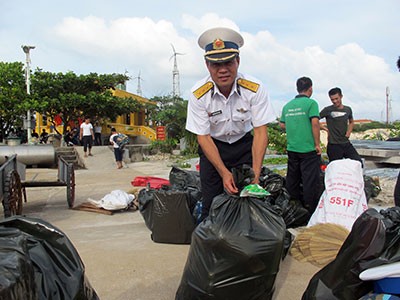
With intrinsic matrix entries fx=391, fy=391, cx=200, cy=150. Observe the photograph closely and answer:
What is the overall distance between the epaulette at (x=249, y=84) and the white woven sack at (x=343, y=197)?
1439 millimetres

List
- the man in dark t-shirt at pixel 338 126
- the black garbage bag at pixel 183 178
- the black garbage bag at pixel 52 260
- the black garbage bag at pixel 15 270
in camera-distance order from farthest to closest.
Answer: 1. the man in dark t-shirt at pixel 338 126
2. the black garbage bag at pixel 183 178
3. the black garbage bag at pixel 52 260
4. the black garbage bag at pixel 15 270

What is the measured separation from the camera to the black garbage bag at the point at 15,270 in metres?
1.17

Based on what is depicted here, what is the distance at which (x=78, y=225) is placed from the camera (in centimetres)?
479

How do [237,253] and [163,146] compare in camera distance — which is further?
[163,146]

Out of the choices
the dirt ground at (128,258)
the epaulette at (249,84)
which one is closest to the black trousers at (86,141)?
the dirt ground at (128,258)

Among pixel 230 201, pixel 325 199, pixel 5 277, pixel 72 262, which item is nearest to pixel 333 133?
pixel 325 199

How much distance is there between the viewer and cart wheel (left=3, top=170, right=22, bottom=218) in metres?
4.12

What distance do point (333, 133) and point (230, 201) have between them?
3.63m

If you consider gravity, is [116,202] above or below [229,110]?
below

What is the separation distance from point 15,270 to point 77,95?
65.8 feet

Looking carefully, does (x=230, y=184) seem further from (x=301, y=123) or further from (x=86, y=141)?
(x=86, y=141)

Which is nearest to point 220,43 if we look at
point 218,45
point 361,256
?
point 218,45

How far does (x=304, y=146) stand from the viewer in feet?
13.8

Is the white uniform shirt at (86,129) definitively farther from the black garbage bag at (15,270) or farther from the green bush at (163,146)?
the black garbage bag at (15,270)
